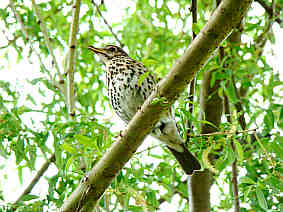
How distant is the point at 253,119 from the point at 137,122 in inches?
26.1

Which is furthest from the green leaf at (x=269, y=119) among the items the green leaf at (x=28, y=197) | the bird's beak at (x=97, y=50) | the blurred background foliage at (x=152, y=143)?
the bird's beak at (x=97, y=50)

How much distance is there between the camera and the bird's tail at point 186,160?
251 cm

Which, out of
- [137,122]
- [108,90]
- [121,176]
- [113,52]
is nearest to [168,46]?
[113,52]

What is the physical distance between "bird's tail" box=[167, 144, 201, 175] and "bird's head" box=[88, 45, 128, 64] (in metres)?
0.81

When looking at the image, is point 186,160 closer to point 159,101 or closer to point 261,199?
point 261,199

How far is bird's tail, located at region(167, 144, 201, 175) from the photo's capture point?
2510mm

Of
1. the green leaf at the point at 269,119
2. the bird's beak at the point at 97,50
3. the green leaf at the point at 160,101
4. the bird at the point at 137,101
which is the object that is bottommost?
the green leaf at the point at 160,101

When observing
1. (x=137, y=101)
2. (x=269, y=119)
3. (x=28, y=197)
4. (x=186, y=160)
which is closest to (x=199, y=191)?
(x=186, y=160)

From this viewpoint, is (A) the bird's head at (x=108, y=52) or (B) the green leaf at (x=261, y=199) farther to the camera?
(A) the bird's head at (x=108, y=52)

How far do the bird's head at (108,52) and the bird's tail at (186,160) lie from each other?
81 centimetres

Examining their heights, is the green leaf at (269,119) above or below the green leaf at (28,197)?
above

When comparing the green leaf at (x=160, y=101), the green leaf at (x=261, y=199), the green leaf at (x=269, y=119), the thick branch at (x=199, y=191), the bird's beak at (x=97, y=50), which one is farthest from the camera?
the bird's beak at (x=97, y=50)

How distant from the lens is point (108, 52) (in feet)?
9.89

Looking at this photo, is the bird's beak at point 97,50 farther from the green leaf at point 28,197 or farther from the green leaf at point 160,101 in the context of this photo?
the green leaf at point 160,101
